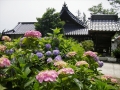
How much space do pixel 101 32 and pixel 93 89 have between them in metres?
15.0

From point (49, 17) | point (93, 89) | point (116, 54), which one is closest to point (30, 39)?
point (93, 89)

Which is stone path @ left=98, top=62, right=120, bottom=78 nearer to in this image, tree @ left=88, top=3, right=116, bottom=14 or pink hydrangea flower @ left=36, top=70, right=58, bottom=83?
pink hydrangea flower @ left=36, top=70, right=58, bottom=83

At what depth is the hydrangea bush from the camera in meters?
1.98

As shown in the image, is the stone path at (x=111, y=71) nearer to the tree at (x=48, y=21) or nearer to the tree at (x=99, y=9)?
the tree at (x=48, y=21)

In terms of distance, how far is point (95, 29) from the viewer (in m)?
16.3

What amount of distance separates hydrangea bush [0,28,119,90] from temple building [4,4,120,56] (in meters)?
13.4

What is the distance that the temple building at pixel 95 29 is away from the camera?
1669 cm

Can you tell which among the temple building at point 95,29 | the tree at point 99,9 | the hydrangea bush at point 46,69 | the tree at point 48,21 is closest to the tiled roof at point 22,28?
the temple building at point 95,29

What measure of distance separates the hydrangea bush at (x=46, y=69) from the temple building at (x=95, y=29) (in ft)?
43.9

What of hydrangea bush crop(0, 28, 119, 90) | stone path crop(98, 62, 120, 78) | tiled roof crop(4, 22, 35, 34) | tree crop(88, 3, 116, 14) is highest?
tree crop(88, 3, 116, 14)

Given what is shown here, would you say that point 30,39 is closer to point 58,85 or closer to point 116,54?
point 58,85

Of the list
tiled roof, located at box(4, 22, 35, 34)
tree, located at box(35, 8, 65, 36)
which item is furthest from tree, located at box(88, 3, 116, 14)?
tree, located at box(35, 8, 65, 36)

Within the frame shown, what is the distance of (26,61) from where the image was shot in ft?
8.80

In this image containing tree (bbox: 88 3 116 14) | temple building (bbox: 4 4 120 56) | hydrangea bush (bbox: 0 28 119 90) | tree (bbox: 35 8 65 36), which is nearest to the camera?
hydrangea bush (bbox: 0 28 119 90)
